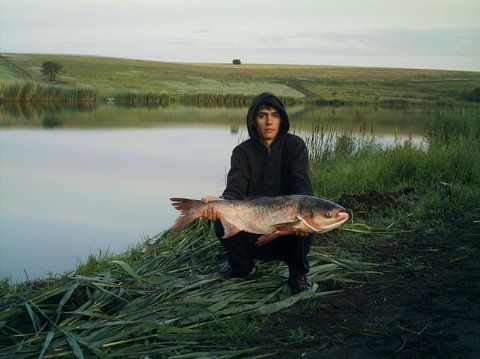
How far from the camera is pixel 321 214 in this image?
11.6 feet

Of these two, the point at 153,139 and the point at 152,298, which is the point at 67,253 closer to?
the point at 152,298

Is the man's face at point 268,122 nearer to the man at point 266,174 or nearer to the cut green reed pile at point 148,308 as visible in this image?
the man at point 266,174

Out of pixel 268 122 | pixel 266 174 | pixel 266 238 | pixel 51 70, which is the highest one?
pixel 51 70

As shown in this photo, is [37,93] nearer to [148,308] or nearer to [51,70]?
[51,70]

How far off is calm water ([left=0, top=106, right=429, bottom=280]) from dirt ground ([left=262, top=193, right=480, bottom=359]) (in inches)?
127

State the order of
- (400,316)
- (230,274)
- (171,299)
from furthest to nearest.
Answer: (230,274)
(171,299)
(400,316)

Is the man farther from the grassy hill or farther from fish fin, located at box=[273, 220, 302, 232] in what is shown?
the grassy hill

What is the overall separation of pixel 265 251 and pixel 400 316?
1.01 m

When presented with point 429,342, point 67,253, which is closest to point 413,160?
point 67,253

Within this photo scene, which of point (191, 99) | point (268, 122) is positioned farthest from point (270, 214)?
point (191, 99)

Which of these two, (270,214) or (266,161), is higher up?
(266,161)

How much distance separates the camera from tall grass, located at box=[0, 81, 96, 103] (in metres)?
33.7

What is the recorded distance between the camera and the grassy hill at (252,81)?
1804 inches

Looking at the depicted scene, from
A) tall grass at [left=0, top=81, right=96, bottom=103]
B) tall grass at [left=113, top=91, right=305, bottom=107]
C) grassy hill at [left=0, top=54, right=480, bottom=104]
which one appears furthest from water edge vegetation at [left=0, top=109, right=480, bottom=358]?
tall grass at [left=113, top=91, right=305, bottom=107]
